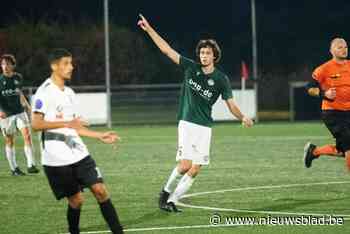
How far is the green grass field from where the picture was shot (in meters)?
12.6

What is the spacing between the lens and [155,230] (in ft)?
39.7

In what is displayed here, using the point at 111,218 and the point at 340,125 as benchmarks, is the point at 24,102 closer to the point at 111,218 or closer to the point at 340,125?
the point at 340,125

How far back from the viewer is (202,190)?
1650cm

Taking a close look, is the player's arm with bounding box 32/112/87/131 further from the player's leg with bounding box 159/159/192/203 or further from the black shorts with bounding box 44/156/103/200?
the player's leg with bounding box 159/159/192/203

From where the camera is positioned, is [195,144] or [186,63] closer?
[195,144]

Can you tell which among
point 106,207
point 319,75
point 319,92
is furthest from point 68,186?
point 319,75

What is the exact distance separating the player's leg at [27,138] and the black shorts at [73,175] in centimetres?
934

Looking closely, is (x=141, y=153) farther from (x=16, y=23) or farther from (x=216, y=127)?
(x=16, y=23)

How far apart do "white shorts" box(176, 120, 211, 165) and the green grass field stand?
75 centimetres

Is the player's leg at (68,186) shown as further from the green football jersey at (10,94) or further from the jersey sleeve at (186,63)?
the green football jersey at (10,94)

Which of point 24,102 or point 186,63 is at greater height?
point 186,63

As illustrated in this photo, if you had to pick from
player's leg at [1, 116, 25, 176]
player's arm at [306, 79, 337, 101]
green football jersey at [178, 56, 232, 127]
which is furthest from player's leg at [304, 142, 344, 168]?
player's leg at [1, 116, 25, 176]

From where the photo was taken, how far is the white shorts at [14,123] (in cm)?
2034

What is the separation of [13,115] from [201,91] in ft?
24.5
